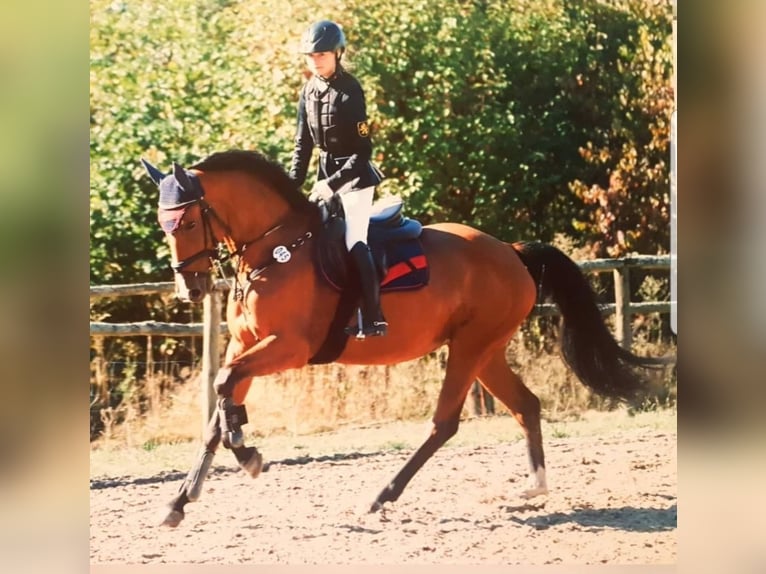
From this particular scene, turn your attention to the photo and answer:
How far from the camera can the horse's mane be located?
218 inches

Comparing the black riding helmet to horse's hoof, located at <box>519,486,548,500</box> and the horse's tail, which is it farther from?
horse's hoof, located at <box>519,486,548,500</box>

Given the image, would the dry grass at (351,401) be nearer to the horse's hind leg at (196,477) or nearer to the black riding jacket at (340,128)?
the horse's hind leg at (196,477)

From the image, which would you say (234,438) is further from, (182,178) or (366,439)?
(182,178)

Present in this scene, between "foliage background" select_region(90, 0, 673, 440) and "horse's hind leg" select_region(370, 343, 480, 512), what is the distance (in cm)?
82

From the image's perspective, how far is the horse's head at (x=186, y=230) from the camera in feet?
17.5

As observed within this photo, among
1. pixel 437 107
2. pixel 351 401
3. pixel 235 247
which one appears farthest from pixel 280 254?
pixel 437 107

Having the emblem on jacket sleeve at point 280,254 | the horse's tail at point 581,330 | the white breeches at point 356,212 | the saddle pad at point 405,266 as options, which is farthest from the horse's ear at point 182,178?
the horse's tail at point 581,330

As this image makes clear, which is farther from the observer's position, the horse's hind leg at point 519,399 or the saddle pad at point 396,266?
the horse's hind leg at point 519,399

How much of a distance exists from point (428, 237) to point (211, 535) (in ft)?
6.87

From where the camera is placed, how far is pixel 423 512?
5.79 m

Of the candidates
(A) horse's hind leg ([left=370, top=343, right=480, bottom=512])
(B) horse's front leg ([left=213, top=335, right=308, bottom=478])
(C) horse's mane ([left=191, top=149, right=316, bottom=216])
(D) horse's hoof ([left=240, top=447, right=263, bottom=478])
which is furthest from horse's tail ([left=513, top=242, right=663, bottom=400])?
(D) horse's hoof ([left=240, top=447, right=263, bottom=478])

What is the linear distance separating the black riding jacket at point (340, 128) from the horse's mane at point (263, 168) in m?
0.19
